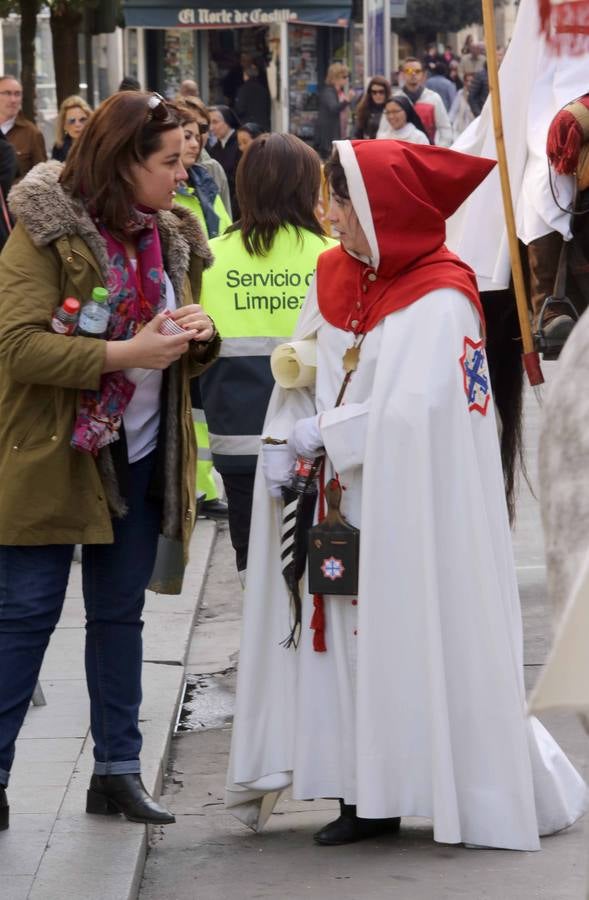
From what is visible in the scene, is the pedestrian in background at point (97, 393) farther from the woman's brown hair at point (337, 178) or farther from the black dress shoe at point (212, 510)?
the black dress shoe at point (212, 510)

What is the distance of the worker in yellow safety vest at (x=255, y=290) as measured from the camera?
5.70 m

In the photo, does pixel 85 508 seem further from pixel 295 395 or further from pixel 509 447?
pixel 509 447

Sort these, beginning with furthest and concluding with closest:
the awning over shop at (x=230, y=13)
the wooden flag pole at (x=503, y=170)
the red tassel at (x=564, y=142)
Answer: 1. the awning over shop at (x=230, y=13)
2. the red tassel at (x=564, y=142)
3. the wooden flag pole at (x=503, y=170)

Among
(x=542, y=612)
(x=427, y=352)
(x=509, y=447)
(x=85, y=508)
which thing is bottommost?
(x=542, y=612)

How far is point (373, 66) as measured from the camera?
2003 centimetres

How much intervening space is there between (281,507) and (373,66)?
628 inches

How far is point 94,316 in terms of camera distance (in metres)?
4.34

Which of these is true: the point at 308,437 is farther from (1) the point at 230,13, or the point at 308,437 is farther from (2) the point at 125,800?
(1) the point at 230,13

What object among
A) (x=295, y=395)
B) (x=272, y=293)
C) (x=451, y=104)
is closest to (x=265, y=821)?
(x=295, y=395)

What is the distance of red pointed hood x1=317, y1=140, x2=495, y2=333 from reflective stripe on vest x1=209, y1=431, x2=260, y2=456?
1.18m

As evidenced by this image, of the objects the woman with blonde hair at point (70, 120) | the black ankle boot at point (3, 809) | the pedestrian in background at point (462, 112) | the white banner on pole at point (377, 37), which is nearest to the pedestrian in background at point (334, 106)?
the pedestrian in background at point (462, 112)

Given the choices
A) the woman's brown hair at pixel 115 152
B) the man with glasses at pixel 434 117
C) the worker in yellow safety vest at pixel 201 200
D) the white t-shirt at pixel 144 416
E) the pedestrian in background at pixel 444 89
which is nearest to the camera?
the woman's brown hair at pixel 115 152

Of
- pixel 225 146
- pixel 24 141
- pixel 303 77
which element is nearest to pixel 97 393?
pixel 24 141

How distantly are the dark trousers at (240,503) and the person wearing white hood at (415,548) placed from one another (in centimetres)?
120
